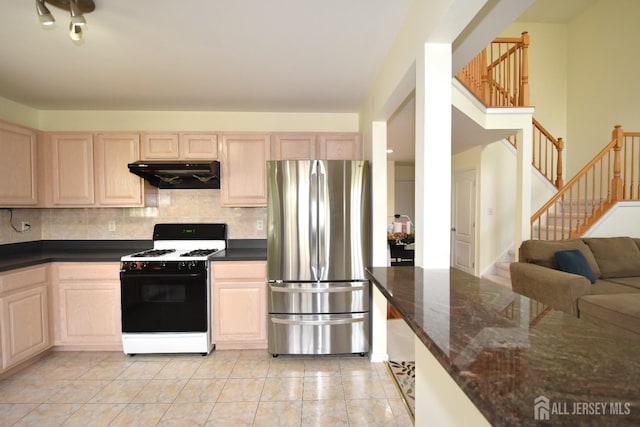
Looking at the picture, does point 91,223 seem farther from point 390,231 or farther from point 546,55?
point 546,55

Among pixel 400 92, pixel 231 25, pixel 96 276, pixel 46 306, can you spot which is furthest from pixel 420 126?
pixel 46 306

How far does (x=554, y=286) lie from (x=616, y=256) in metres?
1.37

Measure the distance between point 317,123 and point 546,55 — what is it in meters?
5.39

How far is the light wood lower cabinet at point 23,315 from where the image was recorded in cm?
235

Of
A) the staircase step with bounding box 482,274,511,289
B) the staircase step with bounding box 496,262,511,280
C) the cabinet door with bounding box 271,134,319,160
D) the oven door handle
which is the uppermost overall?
the cabinet door with bounding box 271,134,319,160

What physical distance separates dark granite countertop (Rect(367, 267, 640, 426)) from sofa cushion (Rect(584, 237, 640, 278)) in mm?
3489

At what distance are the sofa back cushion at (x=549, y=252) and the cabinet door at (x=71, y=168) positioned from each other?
4.66m

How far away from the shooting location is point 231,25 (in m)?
1.75

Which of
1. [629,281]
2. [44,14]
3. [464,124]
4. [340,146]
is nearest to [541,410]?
[44,14]

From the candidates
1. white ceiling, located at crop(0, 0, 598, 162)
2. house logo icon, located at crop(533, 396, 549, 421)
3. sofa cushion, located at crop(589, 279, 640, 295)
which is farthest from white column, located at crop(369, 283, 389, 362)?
house logo icon, located at crop(533, 396, 549, 421)

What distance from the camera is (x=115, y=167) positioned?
3.02 m

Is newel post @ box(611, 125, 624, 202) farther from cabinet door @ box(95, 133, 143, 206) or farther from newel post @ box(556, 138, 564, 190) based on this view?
cabinet door @ box(95, 133, 143, 206)

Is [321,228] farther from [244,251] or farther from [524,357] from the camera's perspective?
[524,357]

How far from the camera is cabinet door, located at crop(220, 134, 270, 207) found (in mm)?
3043
